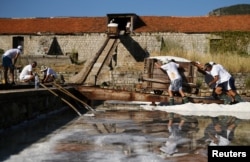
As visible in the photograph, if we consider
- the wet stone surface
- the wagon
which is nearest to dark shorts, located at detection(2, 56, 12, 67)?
the wet stone surface

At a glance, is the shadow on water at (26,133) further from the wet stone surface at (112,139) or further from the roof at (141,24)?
the roof at (141,24)

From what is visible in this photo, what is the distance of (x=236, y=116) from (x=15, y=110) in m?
5.38

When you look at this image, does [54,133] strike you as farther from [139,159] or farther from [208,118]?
[208,118]

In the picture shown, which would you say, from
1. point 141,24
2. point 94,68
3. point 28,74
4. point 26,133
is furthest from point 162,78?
point 141,24

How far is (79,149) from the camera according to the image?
201 inches

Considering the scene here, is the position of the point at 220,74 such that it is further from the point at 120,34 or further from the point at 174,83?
the point at 120,34

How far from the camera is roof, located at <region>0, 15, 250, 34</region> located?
102ft

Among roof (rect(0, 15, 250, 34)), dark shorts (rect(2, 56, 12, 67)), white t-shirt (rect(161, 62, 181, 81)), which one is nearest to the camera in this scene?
white t-shirt (rect(161, 62, 181, 81))

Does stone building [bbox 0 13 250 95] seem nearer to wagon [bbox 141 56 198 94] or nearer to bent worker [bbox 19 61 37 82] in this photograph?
bent worker [bbox 19 61 37 82]

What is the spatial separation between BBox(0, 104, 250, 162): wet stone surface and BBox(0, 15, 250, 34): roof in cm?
2351

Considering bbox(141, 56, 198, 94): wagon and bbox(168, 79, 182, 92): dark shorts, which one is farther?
bbox(141, 56, 198, 94): wagon

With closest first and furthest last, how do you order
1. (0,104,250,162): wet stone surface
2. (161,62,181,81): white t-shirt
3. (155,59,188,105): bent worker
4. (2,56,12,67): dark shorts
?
(0,104,250,162): wet stone surface → (155,59,188,105): bent worker → (161,62,181,81): white t-shirt → (2,56,12,67): dark shorts

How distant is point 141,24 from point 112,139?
2731cm

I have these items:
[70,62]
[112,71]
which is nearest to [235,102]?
[112,71]
